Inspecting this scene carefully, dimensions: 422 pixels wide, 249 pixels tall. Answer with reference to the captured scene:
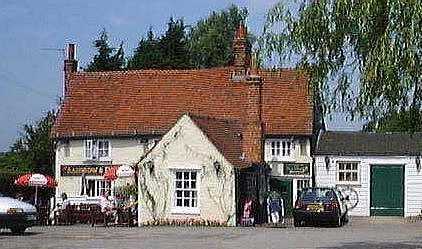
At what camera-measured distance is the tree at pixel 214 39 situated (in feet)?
234

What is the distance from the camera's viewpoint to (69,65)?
51.2m

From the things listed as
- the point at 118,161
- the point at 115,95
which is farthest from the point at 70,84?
the point at 118,161

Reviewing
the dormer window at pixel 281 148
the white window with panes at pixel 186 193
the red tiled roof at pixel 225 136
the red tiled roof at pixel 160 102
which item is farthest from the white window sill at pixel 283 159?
the white window with panes at pixel 186 193

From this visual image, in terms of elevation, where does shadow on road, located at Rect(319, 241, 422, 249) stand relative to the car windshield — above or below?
below

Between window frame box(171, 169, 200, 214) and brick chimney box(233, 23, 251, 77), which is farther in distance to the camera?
brick chimney box(233, 23, 251, 77)

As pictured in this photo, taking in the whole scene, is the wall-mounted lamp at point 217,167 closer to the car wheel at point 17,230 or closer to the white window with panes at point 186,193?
the white window with panes at point 186,193

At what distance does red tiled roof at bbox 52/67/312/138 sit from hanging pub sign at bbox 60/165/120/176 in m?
1.77

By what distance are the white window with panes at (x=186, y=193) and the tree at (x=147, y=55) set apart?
28.7m

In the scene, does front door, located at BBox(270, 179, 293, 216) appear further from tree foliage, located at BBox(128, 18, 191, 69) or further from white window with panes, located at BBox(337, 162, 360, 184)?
tree foliage, located at BBox(128, 18, 191, 69)

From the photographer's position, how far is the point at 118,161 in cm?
4622

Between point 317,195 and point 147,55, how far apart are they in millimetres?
32038

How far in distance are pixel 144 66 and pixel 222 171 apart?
3031 cm

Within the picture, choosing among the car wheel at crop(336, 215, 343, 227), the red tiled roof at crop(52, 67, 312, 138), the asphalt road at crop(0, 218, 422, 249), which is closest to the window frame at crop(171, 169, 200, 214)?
the asphalt road at crop(0, 218, 422, 249)

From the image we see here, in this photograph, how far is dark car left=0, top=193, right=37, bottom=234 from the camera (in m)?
27.1
